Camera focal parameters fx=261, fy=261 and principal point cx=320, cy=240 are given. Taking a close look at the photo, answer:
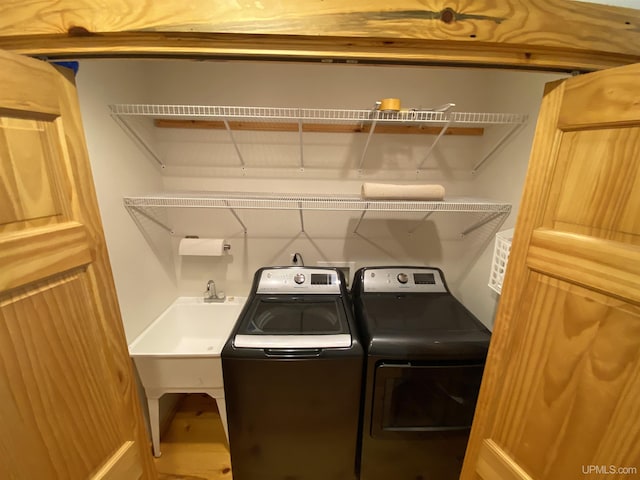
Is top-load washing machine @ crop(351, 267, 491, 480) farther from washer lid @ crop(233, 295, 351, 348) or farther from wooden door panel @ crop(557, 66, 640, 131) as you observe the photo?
wooden door panel @ crop(557, 66, 640, 131)

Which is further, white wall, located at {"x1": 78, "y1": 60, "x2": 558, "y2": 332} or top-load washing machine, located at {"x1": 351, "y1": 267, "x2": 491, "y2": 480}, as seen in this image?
white wall, located at {"x1": 78, "y1": 60, "x2": 558, "y2": 332}

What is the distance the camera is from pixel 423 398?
4.12 ft

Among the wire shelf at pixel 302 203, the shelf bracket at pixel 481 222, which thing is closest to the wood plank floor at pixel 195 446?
the wire shelf at pixel 302 203

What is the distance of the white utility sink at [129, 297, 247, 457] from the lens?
1.39 m

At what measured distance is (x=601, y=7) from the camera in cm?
58

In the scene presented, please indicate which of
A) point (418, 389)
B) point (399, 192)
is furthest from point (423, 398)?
point (399, 192)

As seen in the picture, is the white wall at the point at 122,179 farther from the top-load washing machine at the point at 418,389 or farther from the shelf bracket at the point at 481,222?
the shelf bracket at the point at 481,222

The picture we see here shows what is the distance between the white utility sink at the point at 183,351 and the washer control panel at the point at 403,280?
3.16 feet

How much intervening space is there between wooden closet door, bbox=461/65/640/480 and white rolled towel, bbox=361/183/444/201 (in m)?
0.79

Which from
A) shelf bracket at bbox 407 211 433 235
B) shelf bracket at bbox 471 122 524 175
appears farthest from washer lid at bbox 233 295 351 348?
shelf bracket at bbox 471 122 524 175

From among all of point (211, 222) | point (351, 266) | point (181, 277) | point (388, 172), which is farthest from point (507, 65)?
point (181, 277)

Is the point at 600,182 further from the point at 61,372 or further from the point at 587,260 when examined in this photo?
the point at 61,372

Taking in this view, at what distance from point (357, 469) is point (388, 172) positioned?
1.77 m

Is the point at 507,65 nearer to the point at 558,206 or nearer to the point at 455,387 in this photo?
the point at 558,206
